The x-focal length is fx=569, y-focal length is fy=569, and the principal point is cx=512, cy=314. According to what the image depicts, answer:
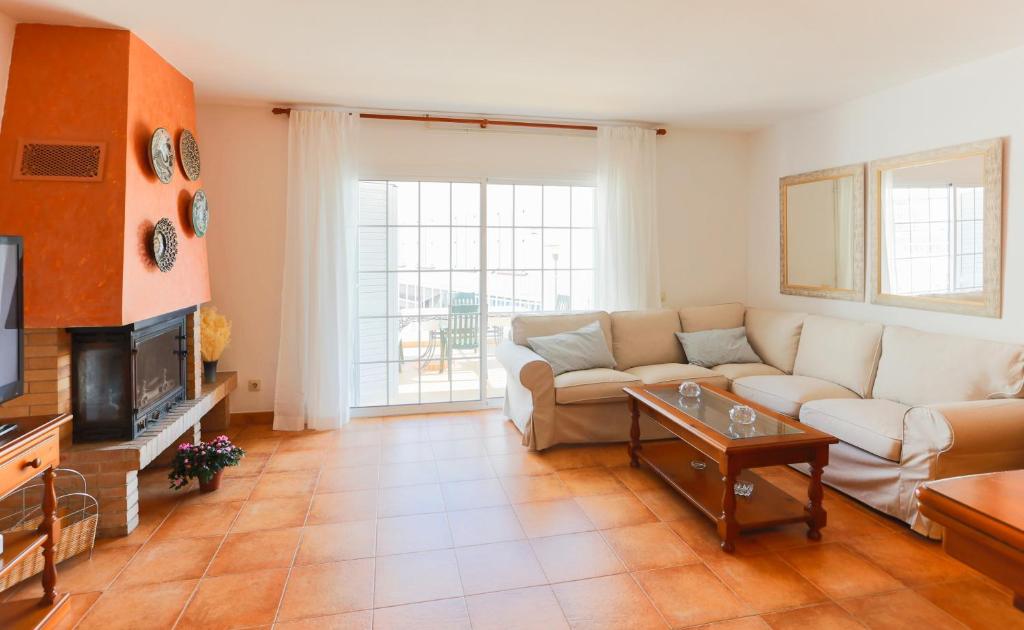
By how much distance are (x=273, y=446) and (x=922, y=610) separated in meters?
3.67

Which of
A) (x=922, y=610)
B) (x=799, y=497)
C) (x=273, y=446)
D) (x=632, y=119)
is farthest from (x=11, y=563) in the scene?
(x=632, y=119)

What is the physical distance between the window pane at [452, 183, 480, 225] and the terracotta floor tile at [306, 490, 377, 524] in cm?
237

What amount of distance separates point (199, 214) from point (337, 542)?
91.1 inches

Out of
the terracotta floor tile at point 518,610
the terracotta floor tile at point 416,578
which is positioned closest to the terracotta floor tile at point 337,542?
the terracotta floor tile at point 416,578

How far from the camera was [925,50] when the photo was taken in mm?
3145

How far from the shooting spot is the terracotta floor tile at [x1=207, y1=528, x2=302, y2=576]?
2.41 m

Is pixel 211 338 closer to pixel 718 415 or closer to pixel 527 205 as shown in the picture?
pixel 527 205

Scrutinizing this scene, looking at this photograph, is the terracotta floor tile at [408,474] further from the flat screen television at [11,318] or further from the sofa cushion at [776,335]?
the sofa cushion at [776,335]

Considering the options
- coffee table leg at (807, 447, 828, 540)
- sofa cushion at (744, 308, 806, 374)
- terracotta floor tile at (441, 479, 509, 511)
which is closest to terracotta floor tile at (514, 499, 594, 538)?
terracotta floor tile at (441, 479, 509, 511)

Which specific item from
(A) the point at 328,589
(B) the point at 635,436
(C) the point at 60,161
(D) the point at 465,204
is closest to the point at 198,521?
(A) the point at 328,589

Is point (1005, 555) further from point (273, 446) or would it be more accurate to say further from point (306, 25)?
point (273, 446)

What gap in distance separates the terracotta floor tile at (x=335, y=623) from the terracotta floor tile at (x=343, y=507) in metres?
0.81

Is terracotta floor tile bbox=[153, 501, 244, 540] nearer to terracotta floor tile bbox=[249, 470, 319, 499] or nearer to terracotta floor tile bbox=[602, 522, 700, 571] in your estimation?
terracotta floor tile bbox=[249, 470, 319, 499]

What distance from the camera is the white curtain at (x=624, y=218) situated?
15.7ft
